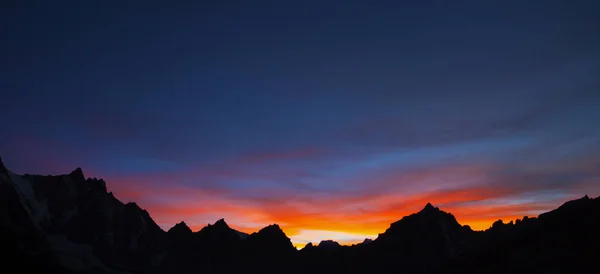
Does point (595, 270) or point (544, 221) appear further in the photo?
point (544, 221)

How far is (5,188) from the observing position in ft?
651

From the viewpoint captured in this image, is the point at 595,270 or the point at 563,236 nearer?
the point at 595,270

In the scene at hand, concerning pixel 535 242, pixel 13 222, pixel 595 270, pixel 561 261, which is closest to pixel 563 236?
pixel 535 242

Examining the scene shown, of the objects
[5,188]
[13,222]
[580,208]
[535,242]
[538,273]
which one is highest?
[5,188]

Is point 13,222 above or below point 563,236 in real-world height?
above

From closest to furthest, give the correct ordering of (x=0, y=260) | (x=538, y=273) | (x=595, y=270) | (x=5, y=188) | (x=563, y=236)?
(x=595, y=270)
(x=538, y=273)
(x=563, y=236)
(x=0, y=260)
(x=5, y=188)

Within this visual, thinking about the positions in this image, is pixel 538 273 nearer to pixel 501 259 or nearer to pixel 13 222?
pixel 501 259

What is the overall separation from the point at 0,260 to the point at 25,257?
16.6 metres

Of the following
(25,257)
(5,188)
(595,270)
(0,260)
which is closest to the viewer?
(595,270)

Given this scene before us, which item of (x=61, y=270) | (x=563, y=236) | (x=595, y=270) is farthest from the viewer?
(x=61, y=270)

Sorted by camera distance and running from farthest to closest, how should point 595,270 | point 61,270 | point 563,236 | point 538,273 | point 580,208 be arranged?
point 61,270 < point 580,208 < point 563,236 < point 538,273 < point 595,270

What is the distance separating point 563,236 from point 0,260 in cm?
17522

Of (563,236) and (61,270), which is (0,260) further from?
(563,236)

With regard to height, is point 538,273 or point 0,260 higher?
point 0,260
